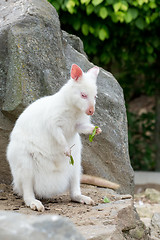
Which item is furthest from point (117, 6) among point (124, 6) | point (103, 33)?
point (103, 33)

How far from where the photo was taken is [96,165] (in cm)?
499

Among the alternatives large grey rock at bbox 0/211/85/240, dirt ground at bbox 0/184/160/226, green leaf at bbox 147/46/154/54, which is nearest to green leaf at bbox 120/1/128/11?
green leaf at bbox 147/46/154/54

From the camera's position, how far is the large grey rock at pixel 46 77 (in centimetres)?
459

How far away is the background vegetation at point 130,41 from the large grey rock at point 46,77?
4.91 feet

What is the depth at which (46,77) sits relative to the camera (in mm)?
4723

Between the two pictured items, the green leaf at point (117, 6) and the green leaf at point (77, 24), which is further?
the green leaf at point (77, 24)

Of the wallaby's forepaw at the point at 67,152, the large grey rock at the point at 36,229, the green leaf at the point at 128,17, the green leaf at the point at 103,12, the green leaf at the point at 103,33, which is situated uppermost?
the large grey rock at the point at 36,229

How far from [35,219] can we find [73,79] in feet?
6.66

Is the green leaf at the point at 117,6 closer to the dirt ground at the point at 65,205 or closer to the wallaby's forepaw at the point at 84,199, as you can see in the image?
the dirt ground at the point at 65,205

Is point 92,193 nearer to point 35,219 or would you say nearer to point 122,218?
point 122,218

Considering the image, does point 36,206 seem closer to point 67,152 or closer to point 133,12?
point 67,152

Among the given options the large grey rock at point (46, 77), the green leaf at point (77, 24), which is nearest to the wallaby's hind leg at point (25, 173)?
the large grey rock at point (46, 77)

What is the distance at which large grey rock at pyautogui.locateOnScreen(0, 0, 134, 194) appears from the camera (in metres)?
4.59

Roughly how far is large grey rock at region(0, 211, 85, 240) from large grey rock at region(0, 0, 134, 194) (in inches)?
110
